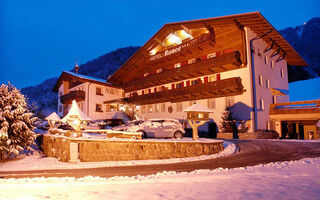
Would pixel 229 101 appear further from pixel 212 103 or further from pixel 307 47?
pixel 307 47

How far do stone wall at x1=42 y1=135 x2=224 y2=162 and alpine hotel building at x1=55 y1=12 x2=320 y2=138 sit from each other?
11411mm

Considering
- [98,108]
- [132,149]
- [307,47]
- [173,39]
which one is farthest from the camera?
[307,47]

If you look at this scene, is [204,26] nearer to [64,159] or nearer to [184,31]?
[184,31]

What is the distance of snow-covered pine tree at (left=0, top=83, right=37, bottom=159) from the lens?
1812cm

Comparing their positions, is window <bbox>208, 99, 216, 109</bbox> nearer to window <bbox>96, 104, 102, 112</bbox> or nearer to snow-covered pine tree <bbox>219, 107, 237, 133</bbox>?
snow-covered pine tree <bbox>219, 107, 237, 133</bbox>

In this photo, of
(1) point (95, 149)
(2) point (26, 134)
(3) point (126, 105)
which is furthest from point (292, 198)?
(3) point (126, 105)

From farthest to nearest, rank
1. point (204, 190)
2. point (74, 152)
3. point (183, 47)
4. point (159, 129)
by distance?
point (183, 47)
point (159, 129)
point (74, 152)
point (204, 190)

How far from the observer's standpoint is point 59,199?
560 centimetres

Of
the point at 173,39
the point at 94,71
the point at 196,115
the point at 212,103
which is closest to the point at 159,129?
the point at 196,115

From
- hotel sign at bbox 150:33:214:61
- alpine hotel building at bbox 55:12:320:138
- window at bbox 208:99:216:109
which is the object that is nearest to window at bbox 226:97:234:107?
alpine hotel building at bbox 55:12:320:138

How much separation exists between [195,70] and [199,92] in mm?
2707

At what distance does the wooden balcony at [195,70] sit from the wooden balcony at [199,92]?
186 cm

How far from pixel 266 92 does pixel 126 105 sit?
20.1 m

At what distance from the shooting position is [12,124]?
1866 centimetres
